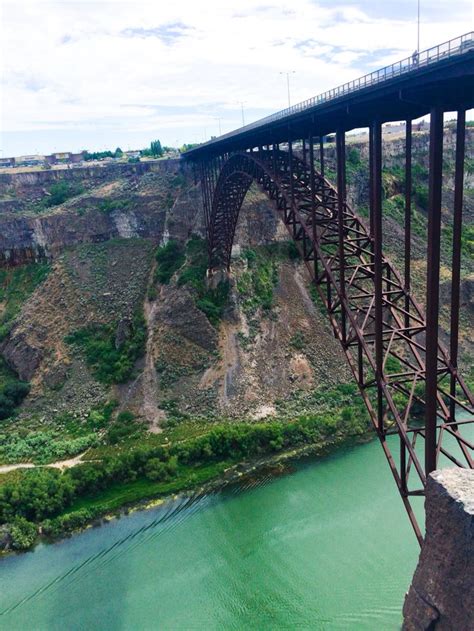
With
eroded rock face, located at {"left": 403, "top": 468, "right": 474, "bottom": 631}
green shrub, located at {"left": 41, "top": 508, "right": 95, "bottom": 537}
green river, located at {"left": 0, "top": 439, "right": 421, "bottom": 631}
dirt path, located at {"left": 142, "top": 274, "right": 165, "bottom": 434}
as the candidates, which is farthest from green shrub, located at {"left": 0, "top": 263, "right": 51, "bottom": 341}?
eroded rock face, located at {"left": 403, "top": 468, "right": 474, "bottom": 631}

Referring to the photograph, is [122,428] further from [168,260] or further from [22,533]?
[168,260]

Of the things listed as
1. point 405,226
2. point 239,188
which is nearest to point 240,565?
point 405,226

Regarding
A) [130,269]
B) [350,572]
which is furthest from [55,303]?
[350,572]

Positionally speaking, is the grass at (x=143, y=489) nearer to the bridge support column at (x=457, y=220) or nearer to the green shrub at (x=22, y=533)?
the green shrub at (x=22, y=533)

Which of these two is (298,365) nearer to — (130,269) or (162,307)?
(162,307)

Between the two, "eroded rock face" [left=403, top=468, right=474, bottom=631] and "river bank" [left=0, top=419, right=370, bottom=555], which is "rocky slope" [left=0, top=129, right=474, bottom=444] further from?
"eroded rock face" [left=403, top=468, right=474, bottom=631]
